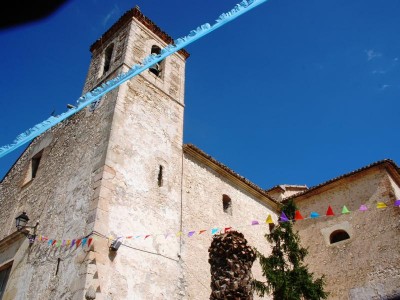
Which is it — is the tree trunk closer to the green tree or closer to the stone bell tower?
the stone bell tower

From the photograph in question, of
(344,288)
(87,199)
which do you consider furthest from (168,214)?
(344,288)

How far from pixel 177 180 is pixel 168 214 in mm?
1298

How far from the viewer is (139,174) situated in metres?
10.3

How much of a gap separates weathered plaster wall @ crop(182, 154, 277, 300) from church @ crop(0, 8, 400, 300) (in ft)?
0.13

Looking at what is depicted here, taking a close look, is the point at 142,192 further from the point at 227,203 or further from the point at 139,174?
the point at 227,203

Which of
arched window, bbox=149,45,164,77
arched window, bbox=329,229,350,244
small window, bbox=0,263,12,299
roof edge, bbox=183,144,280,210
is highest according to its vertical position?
arched window, bbox=149,45,164,77

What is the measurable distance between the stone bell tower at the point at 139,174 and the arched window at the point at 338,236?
239 inches

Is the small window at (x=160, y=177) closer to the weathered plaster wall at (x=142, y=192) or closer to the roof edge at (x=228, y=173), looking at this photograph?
the weathered plaster wall at (x=142, y=192)

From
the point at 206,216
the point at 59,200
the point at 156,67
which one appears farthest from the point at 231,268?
the point at 156,67

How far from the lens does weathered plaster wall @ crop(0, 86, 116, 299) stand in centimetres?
865

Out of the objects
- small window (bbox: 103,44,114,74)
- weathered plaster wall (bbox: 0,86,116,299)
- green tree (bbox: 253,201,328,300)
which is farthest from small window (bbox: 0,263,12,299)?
small window (bbox: 103,44,114,74)

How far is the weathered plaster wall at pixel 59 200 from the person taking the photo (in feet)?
28.4

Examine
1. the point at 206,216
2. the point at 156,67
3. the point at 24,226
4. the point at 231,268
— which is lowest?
the point at 231,268

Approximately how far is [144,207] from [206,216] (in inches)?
97.2
